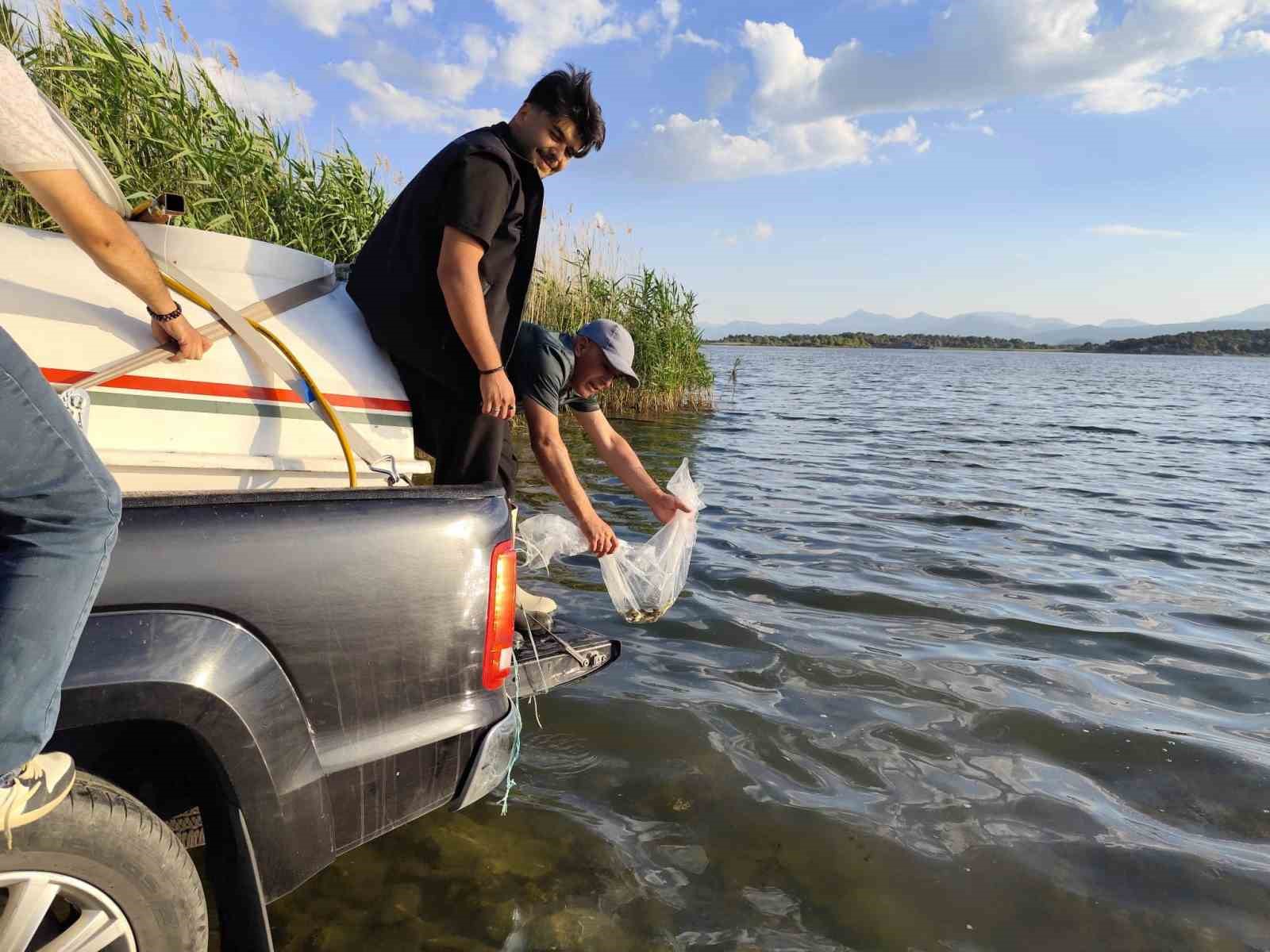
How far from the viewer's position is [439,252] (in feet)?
8.91

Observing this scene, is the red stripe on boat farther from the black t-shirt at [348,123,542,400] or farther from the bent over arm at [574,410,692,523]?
the bent over arm at [574,410,692,523]

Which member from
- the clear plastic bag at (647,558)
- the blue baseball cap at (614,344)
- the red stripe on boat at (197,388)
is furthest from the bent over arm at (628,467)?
the red stripe on boat at (197,388)

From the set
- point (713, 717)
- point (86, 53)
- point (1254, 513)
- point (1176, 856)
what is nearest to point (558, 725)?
point (713, 717)

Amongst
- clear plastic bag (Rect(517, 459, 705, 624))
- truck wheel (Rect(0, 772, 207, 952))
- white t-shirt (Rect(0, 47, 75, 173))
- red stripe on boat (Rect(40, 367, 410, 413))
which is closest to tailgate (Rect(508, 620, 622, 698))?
clear plastic bag (Rect(517, 459, 705, 624))

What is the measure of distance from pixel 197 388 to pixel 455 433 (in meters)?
0.92

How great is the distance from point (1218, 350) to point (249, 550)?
125909 millimetres

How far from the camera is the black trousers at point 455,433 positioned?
272 cm

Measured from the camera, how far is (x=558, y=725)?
344 cm

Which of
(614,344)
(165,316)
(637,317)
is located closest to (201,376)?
(165,316)

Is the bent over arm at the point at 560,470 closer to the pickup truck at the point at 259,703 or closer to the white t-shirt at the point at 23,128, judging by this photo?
the pickup truck at the point at 259,703

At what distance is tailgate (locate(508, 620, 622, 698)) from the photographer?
277cm

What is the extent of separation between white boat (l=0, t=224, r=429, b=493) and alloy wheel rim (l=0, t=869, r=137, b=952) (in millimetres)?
827

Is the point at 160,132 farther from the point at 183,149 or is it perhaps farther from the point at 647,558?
the point at 647,558

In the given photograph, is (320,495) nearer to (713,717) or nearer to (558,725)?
(558,725)
